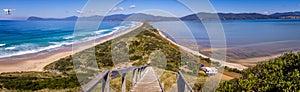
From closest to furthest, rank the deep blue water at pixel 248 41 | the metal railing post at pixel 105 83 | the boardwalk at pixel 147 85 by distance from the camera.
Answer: the metal railing post at pixel 105 83
the boardwalk at pixel 147 85
the deep blue water at pixel 248 41

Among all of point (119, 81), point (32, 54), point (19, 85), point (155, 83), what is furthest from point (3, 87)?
point (32, 54)

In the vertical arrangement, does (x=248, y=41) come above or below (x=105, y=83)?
below

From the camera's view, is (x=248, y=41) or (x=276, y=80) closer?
(x=276, y=80)

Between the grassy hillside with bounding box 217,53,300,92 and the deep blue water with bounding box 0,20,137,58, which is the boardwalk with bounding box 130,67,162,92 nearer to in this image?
the grassy hillside with bounding box 217,53,300,92

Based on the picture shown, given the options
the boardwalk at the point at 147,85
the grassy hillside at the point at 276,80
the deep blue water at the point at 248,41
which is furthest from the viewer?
the deep blue water at the point at 248,41

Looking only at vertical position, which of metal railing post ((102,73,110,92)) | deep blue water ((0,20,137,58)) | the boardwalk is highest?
metal railing post ((102,73,110,92))

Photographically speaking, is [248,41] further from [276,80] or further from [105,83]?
[105,83]

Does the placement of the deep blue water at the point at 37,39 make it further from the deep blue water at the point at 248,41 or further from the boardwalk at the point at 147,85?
the boardwalk at the point at 147,85

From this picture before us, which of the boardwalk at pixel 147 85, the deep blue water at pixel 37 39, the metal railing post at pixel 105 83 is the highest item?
the metal railing post at pixel 105 83

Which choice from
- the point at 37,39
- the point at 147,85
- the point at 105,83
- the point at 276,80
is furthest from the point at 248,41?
the point at 105,83

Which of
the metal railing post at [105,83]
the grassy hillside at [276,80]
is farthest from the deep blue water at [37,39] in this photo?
the grassy hillside at [276,80]

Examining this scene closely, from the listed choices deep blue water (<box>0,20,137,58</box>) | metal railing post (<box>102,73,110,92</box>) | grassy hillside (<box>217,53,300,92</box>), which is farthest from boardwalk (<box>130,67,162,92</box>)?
deep blue water (<box>0,20,137,58</box>)
